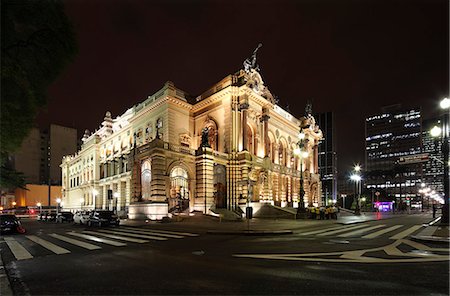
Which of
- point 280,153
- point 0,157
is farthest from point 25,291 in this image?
point 280,153

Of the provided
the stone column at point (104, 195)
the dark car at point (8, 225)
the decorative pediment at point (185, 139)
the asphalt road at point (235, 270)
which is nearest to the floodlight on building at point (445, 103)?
the asphalt road at point (235, 270)

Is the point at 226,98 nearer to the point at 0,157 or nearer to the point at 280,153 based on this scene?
the point at 280,153

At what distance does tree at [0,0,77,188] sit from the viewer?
25.1 ft

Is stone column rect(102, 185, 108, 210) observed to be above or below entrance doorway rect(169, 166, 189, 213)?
below

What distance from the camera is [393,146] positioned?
462ft

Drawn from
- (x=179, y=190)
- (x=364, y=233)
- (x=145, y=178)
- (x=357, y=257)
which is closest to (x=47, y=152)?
(x=145, y=178)

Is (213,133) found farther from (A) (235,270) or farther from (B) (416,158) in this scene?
(A) (235,270)

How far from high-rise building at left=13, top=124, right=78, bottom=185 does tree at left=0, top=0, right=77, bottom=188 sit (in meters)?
118

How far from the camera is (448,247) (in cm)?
1248

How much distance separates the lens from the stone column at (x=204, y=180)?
127 feet

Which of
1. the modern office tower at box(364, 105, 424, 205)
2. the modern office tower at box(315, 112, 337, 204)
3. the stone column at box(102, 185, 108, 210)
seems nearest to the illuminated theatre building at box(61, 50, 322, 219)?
the stone column at box(102, 185, 108, 210)

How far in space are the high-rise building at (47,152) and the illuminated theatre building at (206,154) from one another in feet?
202

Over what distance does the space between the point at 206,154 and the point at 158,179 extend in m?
7.02

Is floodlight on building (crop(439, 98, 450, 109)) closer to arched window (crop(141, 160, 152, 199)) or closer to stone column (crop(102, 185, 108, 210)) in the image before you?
arched window (crop(141, 160, 152, 199))
